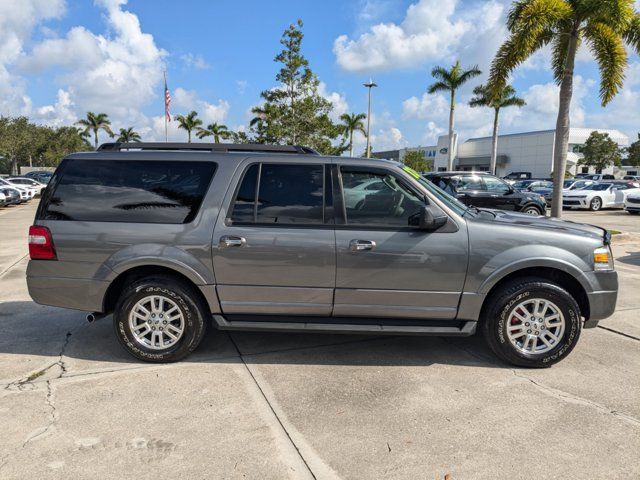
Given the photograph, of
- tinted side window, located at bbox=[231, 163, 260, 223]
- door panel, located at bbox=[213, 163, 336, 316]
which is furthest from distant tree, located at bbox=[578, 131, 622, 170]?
tinted side window, located at bbox=[231, 163, 260, 223]

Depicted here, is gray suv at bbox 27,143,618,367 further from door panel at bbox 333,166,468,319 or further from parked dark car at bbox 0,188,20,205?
parked dark car at bbox 0,188,20,205

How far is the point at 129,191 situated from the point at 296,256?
5.17 ft

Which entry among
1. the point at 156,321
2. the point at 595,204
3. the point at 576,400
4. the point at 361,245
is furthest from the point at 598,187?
the point at 156,321

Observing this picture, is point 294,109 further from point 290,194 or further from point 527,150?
point 527,150

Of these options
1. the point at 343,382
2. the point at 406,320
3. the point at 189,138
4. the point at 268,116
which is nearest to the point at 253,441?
the point at 343,382

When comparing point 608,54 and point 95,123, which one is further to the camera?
point 95,123

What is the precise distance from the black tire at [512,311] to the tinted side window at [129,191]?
2706 millimetres

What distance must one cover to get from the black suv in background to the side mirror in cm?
972

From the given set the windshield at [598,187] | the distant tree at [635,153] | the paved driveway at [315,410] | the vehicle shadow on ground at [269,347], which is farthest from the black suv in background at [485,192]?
the distant tree at [635,153]

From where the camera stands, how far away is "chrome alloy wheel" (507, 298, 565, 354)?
13.1 feet

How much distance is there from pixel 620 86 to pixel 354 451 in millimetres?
12761

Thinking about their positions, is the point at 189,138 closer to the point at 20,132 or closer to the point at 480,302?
the point at 20,132

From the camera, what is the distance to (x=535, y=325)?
4020 mm

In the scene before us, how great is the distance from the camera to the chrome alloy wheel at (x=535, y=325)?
3996 millimetres
